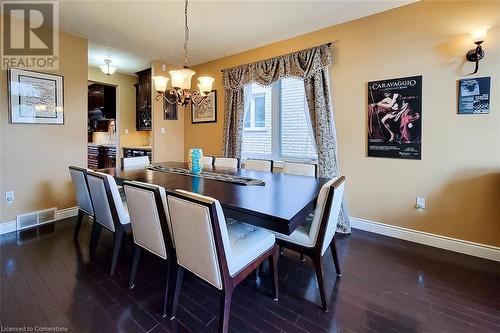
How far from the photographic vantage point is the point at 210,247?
1.29 m

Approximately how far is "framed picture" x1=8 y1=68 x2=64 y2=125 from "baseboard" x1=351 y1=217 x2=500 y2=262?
14.2 ft

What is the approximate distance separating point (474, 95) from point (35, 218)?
5.28m

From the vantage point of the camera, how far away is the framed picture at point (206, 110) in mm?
4531

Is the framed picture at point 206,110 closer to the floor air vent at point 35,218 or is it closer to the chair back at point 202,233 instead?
the floor air vent at point 35,218

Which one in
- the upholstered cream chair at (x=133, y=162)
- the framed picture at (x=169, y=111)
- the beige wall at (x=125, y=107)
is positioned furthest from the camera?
the beige wall at (x=125, y=107)

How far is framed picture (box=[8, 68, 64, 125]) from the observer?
9.59 ft

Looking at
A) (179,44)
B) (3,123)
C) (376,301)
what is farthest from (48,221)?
(376,301)

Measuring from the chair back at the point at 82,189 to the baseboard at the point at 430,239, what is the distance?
314 cm

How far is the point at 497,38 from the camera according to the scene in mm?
2236

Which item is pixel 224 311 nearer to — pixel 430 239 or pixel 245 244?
pixel 245 244

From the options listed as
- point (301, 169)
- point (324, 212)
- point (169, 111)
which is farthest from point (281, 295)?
point (169, 111)

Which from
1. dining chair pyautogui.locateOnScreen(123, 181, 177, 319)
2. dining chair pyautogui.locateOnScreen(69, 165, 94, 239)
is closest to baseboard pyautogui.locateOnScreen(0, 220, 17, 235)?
dining chair pyautogui.locateOnScreen(69, 165, 94, 239)

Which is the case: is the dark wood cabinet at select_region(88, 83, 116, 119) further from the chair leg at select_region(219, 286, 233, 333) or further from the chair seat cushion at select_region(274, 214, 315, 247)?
the chair leg at select_region(219, 286, 233, 333)

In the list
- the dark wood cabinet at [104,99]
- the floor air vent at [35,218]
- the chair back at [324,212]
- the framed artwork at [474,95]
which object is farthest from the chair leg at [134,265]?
the dark wood cabinet at [104,99]
